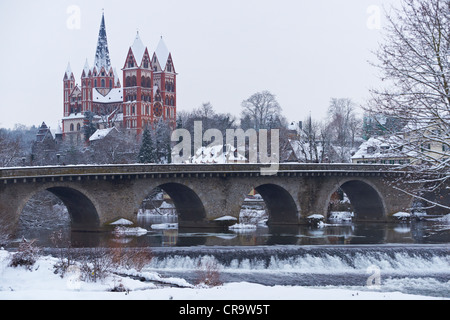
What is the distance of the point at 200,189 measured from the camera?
4925cm

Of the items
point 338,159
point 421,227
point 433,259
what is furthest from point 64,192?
point 338,159

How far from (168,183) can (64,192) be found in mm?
8083

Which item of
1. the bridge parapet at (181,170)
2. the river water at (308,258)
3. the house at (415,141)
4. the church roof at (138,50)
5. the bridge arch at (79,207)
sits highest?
the church roof at (138,50)

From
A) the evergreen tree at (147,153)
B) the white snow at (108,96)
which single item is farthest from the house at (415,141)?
the white snow at (108,96)

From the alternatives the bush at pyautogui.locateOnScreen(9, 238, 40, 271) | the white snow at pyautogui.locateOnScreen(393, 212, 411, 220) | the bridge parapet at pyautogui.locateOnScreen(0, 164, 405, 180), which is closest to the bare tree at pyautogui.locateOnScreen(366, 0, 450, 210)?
the bush at pyautogui.locateOnScreen(9, 238, 40, 271)

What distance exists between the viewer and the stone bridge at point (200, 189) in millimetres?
42062

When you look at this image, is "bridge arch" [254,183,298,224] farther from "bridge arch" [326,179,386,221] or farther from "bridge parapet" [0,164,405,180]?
"bridge arch" [326,179,386,221]

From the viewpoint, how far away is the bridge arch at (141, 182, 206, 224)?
4962cm

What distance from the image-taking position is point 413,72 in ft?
48.6

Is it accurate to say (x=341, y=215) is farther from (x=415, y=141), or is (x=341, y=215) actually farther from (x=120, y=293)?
(x=120, y=293)

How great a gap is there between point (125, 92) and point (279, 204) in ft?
290

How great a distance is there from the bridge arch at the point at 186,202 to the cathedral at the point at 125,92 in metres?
73.8

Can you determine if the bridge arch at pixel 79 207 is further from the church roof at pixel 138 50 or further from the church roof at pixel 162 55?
the church roof at pixel 162 55

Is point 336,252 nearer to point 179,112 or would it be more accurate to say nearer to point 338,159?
point 338,159
